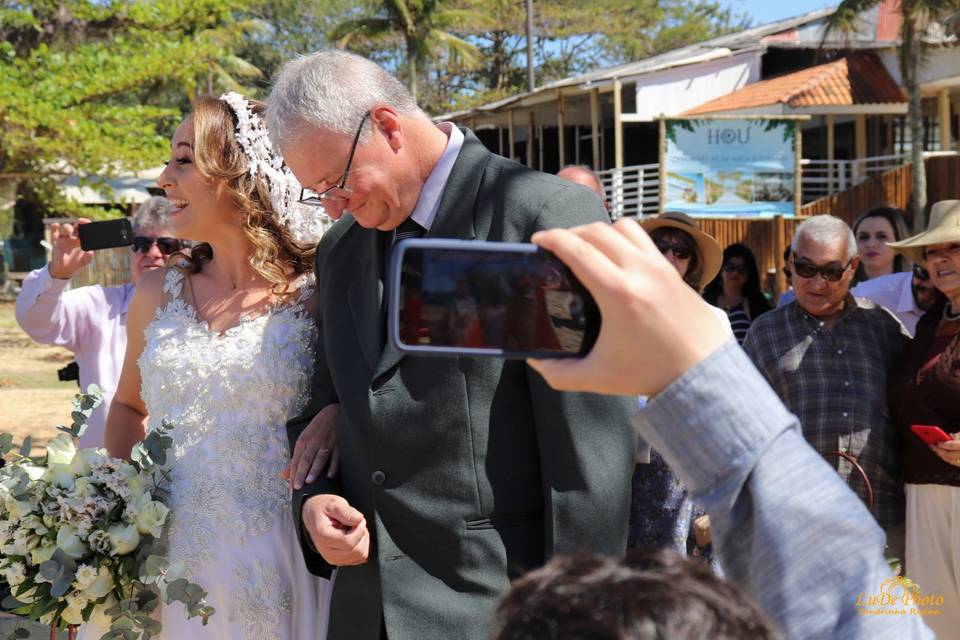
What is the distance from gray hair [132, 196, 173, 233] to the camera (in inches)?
229

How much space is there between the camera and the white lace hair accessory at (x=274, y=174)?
10.4ft

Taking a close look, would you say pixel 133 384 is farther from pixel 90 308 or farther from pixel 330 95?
pixel 90 308

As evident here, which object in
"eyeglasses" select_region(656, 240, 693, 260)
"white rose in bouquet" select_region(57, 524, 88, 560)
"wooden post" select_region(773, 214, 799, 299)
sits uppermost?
"wooden post" select_region(773, 214, 799, 299)

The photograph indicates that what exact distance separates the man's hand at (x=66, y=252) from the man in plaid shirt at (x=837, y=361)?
3.07m

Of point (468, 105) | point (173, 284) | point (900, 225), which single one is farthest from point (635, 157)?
point (173, 284)

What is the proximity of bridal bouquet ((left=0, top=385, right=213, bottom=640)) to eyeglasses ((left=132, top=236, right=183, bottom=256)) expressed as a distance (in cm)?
254

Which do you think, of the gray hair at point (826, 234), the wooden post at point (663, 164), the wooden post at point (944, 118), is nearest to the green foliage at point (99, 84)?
the wooden post at point (663, 164)

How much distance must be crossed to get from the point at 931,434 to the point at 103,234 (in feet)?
11.7

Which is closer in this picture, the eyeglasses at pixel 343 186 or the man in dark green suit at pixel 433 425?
the man in dark green suit at pixel 433 425

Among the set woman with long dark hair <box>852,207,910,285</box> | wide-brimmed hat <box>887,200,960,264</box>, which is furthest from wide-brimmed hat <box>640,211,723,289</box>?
woman with long dark hair <box>852,207,910,285</box>

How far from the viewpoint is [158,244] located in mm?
5469

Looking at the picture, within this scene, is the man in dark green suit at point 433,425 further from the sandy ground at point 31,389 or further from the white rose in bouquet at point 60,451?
the sandy ground at point 31,389

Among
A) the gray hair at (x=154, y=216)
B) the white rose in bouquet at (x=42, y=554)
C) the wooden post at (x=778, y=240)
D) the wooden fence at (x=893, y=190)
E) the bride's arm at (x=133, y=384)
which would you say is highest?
the wooden fence at (x=893, y=190)

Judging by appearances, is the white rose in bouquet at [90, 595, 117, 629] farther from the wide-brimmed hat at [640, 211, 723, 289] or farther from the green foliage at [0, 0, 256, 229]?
the green foliage at [0, 0, 256, 229]
